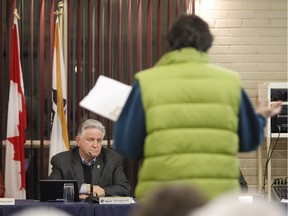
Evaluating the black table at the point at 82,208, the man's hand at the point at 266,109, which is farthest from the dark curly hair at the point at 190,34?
the black table at the point at 82,208

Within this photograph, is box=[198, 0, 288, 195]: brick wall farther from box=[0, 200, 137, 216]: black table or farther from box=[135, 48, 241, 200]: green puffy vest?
box=[135, 48, 241, 200]: green puffy vest

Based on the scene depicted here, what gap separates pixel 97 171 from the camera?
243 inches

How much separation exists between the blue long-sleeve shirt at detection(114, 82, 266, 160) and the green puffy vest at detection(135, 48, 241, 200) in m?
0.03

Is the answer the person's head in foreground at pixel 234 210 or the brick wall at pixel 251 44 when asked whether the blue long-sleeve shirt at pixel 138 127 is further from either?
the brick wall at pixel 251 44

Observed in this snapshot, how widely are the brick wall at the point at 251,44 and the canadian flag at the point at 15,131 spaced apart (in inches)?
71.2

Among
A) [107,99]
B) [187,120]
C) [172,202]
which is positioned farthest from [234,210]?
[107,99]

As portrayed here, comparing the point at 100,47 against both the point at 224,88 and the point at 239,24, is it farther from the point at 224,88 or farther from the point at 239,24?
the point at 224,88

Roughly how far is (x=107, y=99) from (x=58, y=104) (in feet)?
12.6

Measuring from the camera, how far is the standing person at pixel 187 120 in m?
3.05

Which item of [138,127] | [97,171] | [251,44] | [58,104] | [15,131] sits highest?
[251,44]

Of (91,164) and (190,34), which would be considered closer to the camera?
(190,34)

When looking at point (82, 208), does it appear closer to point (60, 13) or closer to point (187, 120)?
point (187, 120)

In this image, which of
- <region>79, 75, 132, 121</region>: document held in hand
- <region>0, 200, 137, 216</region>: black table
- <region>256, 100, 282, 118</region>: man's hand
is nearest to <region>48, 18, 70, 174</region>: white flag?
<region>0, 200, 137, 216</region>: black table

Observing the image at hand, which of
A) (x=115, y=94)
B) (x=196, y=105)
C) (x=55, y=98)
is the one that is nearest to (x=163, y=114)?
(x=196, y=105)
